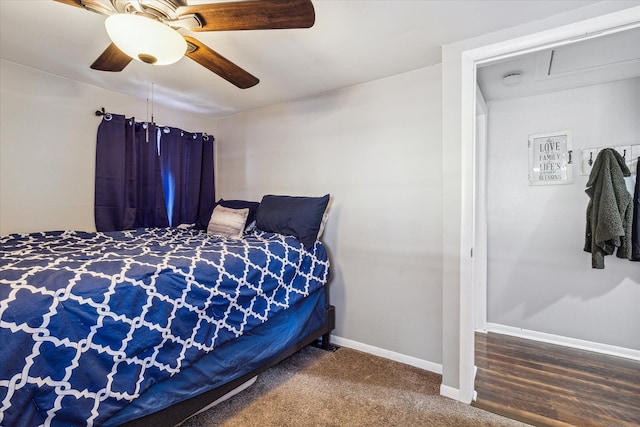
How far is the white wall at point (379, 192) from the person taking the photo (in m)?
2.30

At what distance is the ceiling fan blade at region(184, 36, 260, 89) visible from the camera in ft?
5.07

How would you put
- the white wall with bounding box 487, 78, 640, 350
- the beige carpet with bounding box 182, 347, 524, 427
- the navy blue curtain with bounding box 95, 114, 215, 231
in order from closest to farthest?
the beige carpet with bounding box 182, 347, 524, 427, the white wall with bounding box 487, 78, 640, 350, the navy blue curtain with bounding box 95, 114, 215, 231

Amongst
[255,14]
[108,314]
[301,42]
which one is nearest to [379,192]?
[301,42]

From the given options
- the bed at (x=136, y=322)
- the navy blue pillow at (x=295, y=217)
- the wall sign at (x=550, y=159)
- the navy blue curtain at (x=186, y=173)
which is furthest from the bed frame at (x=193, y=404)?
the wall sign at (x=550, y=159)

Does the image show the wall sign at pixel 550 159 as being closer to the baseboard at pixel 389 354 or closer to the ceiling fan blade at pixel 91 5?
the baseboard at pixel 389 354

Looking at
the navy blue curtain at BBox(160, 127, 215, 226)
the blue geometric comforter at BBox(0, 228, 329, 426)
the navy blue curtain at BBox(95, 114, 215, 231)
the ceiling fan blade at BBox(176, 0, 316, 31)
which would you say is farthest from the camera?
the navy blue curtain at BBox(160, 127, 215, 226)

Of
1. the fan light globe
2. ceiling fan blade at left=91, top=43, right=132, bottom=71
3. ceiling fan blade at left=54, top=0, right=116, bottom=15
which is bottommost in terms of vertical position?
the fan light globe

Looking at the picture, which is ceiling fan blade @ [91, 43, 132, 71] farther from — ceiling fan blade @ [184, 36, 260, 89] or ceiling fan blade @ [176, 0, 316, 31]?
ceiling fan blade @ [176, 0, 316, 31]

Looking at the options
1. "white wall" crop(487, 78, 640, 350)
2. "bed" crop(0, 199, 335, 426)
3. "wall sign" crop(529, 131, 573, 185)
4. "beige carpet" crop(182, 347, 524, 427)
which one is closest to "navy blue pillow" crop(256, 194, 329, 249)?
"bed" crop(0, 199, 335, 426)

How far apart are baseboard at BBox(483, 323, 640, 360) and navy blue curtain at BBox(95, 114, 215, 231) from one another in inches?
130

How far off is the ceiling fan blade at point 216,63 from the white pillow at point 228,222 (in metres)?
1.10

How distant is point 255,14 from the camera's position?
1.28m

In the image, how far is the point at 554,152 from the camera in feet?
9.01

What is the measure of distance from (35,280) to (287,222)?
5.04ft
